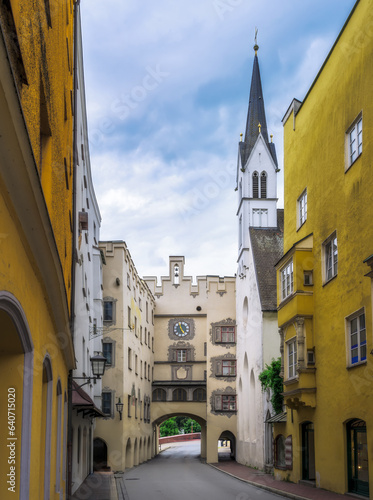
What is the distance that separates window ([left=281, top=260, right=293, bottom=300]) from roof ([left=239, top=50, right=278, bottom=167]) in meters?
27.5

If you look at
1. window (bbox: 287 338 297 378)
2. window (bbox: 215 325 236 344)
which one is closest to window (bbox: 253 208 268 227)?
window (bbox: 215 325 236 344)

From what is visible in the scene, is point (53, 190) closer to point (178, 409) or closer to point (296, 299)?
point (296, 299)

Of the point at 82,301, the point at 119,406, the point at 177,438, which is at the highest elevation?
the point at 82,301

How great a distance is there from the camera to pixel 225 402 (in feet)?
160

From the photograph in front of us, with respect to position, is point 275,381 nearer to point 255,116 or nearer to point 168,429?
point 255,116

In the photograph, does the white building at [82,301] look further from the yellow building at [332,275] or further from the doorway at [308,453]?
the doorway at [308,453]

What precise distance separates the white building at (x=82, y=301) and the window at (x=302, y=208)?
7547mm

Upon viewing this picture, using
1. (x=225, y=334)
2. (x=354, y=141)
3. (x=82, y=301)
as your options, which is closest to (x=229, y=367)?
(x=225, y=334)

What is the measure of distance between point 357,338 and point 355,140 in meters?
5.34

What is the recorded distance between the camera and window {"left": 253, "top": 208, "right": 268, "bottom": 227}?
4744cm

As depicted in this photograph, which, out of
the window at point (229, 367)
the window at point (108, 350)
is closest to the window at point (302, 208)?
the window at point (108, 350)

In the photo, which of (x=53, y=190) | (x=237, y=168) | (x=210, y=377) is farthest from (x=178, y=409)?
(x=53, y=190)

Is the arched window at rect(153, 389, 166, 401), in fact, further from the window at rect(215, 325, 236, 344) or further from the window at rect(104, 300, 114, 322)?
the window at rect(104, 300, 114, 322)

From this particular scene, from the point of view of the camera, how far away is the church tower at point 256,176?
47.5 metres
